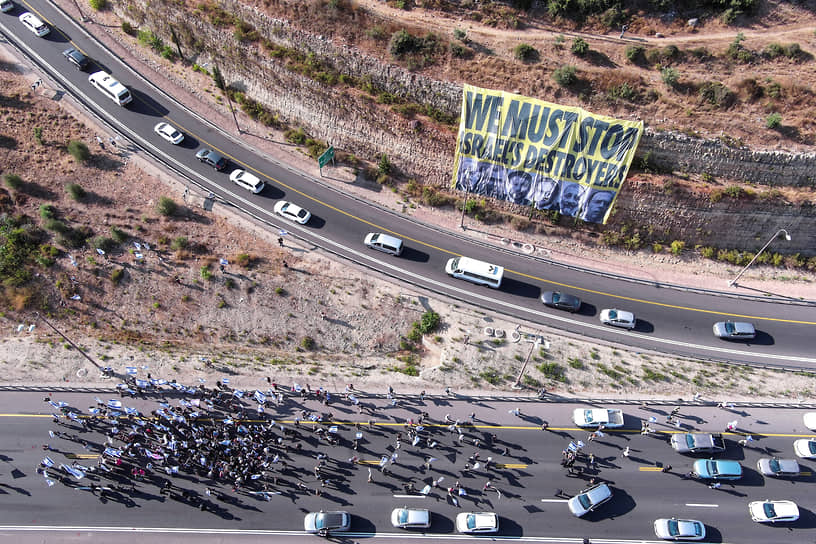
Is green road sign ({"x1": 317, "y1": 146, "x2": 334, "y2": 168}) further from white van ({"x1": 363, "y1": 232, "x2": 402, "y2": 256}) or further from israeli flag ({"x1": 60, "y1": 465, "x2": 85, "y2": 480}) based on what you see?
israeli flag ({"x1": 60, "y1": 465, "x2": 85, "y2": 480})

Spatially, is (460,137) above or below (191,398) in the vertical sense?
above

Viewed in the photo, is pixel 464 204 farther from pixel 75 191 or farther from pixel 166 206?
pixel 75 191

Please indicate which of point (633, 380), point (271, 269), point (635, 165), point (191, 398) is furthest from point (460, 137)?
point (191, 398)

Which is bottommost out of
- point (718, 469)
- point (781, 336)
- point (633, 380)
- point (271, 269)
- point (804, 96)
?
point (718, 469)

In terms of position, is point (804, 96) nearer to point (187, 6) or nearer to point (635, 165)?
point (635, 165)

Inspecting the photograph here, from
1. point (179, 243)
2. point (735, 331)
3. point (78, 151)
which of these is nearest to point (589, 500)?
point (735, 331)
